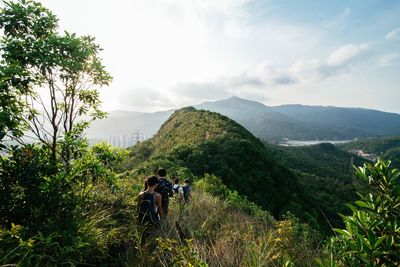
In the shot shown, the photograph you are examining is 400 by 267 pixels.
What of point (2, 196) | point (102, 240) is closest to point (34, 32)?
point (2, 196)

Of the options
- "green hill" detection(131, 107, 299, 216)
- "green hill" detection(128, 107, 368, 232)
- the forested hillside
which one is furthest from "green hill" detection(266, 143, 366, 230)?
"green hill" detection(131, 107, 299, 216)

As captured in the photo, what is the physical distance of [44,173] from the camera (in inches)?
141

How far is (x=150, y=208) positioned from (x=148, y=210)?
0.17 feet

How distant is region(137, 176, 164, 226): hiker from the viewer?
454 centimetres

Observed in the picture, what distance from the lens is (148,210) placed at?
461 centimetres

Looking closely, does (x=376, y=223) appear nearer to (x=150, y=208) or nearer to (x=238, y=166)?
(x=150, y=208)

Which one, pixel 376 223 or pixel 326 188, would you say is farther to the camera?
pixel 326 188

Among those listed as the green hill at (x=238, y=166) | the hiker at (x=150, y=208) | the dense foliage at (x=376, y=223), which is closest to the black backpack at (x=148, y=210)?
the hiker at (x=150, y=208)

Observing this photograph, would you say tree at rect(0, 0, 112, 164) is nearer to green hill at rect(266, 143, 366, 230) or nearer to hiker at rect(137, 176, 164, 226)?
hiker at rect(137, 176, 164, 226)

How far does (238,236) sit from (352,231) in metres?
1.97

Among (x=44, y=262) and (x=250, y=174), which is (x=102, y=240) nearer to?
(x=44, y=262)

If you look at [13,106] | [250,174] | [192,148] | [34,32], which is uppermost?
[34,32]

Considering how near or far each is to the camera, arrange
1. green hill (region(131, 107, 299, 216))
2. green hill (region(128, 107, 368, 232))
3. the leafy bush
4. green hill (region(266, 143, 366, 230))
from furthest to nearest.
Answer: green hill (region(266, 143, 366, 230)), green hill (region(131, 107, 299, 216)), green hill (region(128, 107, 368, 232)), the leafy bush

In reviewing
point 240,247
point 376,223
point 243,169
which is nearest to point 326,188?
point 243,169
